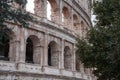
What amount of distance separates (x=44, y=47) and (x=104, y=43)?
937cm

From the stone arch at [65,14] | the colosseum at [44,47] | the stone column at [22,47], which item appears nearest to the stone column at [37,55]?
the colosseum at [44,47]

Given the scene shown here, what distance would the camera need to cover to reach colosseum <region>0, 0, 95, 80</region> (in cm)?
2255

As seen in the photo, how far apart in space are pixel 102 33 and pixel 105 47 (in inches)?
30.3

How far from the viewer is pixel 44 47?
25.2 m

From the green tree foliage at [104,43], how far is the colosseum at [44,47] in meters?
2.51

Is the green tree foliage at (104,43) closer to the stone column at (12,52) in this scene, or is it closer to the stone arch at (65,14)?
the stone column at (12,52)

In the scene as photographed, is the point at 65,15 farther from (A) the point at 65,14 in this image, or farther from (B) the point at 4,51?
(B) the point at 4,51

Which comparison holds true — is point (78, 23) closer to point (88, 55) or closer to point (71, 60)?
point (71, 60)

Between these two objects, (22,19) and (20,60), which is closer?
(22,19)

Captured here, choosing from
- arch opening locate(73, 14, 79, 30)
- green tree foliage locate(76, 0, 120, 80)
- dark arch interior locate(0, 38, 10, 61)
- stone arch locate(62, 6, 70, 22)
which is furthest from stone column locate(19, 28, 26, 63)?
arch opening locate(73, 14, 79, 30)

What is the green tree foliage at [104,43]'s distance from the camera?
52.0 ft

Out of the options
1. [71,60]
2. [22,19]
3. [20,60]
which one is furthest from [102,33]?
[71,60]

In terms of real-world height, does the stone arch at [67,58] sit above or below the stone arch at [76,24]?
below

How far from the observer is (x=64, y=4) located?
1165 inches
